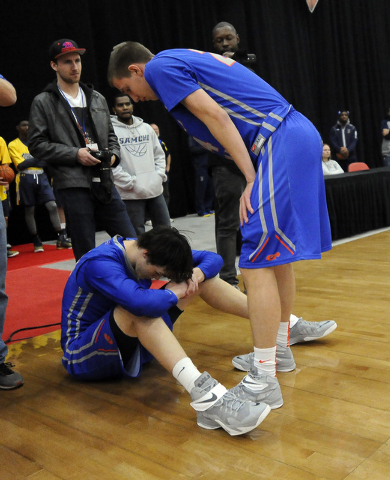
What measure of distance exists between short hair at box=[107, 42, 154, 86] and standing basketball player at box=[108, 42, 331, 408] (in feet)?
0.19

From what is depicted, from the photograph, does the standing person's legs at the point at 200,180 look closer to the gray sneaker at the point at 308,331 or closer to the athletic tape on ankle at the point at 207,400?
the gray sneaker at the point at 308,331

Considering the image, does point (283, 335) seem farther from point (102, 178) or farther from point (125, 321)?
point (102, 178)

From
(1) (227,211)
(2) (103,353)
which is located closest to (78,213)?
(1) (227,211)

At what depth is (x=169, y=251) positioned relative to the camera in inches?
63.2

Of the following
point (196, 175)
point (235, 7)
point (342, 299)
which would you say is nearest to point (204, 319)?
point (342, 299)

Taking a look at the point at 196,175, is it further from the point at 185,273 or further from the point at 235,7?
the point at 185,273

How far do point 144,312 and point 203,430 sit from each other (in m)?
0.36

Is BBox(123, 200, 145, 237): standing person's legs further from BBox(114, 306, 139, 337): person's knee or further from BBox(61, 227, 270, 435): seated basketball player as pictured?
BBox(114, 306, 139, 337): person's knee

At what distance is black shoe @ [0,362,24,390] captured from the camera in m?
1.91

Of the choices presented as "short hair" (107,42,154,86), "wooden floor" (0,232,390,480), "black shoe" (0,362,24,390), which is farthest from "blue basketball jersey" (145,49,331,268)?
"black shoe" (0,362,24,390)

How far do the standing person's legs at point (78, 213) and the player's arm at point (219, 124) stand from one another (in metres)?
1.23

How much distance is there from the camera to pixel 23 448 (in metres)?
1.49

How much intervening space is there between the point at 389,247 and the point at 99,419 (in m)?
2.89

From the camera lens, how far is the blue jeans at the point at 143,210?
319 centimetres
